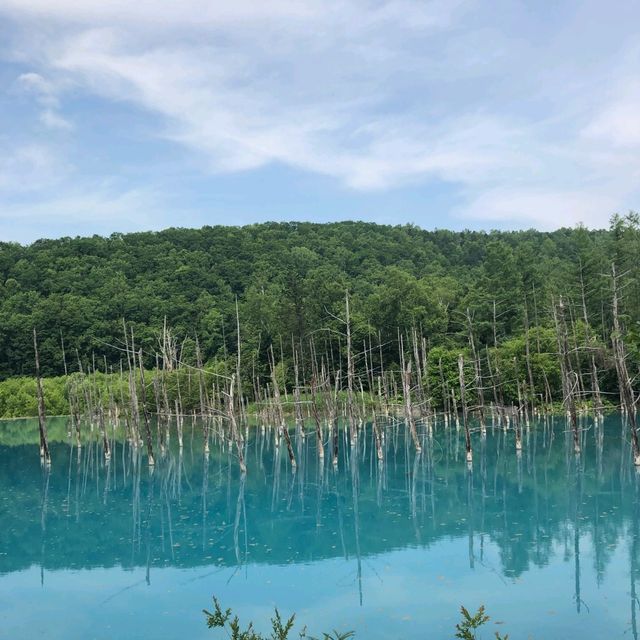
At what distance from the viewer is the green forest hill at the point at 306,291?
52500 mm

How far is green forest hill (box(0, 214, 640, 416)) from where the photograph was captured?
5250cm

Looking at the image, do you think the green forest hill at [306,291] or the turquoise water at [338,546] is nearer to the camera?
the turquoise water at [338,546]

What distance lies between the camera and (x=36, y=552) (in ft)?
55.4

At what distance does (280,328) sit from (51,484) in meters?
33.4

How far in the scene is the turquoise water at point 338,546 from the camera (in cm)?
1152

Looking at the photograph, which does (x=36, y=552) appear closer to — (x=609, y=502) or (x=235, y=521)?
(x=235, y=521)

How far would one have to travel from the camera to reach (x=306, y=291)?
60.2m

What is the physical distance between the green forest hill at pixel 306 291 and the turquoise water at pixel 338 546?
17.6 metres

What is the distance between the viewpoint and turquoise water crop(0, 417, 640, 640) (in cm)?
1152

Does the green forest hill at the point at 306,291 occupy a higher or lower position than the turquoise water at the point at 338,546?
higher

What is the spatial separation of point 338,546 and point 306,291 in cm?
4480

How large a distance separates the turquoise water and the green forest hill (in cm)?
1761

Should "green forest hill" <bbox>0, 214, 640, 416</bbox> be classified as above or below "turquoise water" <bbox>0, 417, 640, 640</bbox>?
above

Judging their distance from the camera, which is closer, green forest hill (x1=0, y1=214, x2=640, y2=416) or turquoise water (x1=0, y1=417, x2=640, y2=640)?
turquoise water (x1=0, y1=417, x2=640, y2=640)
